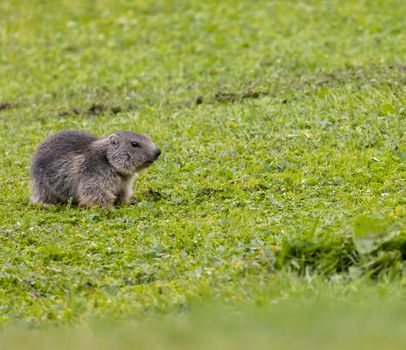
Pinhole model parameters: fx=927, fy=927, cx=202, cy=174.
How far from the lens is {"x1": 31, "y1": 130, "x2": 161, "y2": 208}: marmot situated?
11.4 metres

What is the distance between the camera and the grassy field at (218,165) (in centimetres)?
754

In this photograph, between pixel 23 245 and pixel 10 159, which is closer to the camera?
pixel 23 245

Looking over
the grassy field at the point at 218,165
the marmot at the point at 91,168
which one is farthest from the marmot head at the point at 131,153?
the grassy field at the point at 218,165

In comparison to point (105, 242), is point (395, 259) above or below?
above

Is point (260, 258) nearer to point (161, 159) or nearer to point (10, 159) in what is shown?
point (161, 159)

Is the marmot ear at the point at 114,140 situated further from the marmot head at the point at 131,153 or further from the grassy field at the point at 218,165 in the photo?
the grassy field at the point at 218,165

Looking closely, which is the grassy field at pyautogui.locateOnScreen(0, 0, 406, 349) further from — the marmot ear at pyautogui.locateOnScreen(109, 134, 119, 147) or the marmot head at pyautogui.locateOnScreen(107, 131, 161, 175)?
the marmot ear at pyautogui.locateOnScreen(109, 134, 119, 147)

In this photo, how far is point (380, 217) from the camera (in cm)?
826

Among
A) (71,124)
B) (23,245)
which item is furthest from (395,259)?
(71,124)

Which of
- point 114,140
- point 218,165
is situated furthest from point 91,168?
point 218,165

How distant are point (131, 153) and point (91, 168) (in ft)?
1.78

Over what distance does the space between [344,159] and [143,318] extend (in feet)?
16.3

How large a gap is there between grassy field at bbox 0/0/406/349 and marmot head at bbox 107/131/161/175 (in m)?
0.41

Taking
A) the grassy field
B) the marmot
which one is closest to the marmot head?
the marmot
